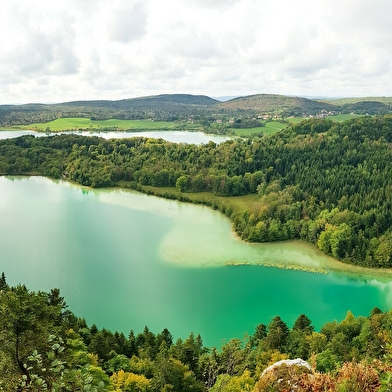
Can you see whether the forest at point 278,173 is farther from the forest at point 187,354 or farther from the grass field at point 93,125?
the grass field at point 93,125

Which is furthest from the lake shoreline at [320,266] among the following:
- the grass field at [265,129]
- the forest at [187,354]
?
the grass field at [265,129]

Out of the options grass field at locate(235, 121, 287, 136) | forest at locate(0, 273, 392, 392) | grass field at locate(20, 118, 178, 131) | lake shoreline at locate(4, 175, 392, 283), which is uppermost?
grass field at locate(20, 118, 178, 131)

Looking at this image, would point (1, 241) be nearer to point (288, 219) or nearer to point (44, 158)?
point (288, 219)

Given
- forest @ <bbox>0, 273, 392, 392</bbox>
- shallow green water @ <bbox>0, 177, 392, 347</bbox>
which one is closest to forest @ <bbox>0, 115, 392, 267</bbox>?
shallow green water @ <bbox>0, 177, 392, 347</bbox>

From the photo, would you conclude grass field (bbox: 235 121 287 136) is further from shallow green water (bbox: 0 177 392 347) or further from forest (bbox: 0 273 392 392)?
forest (bbox: 0 273 392 392)

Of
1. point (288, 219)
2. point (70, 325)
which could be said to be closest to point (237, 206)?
point (288, 219)

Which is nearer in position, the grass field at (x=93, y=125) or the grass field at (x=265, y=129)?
the grass field at (x=265, y=129)
